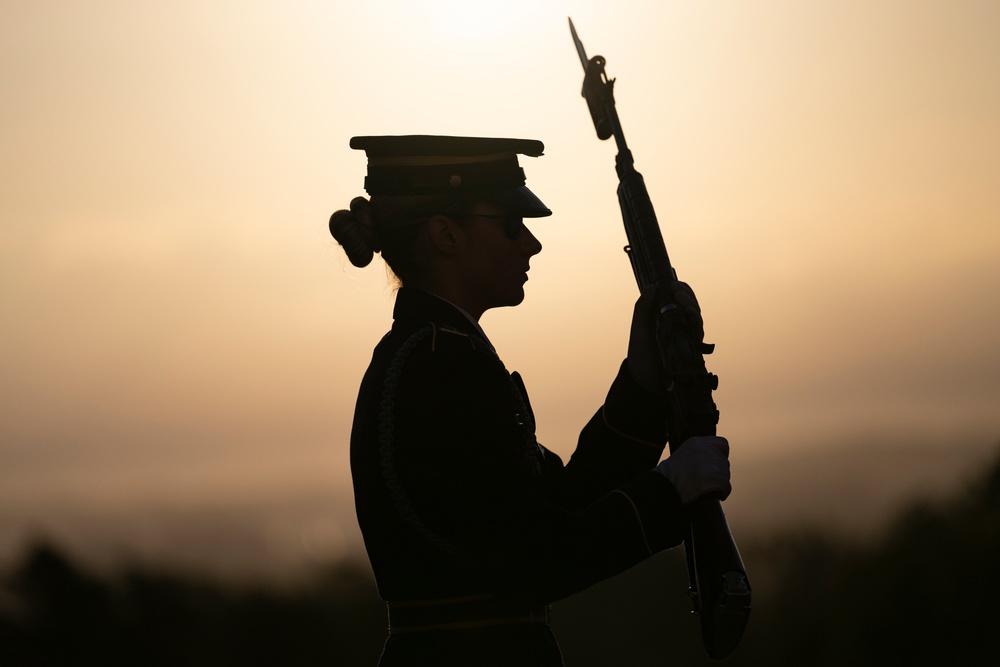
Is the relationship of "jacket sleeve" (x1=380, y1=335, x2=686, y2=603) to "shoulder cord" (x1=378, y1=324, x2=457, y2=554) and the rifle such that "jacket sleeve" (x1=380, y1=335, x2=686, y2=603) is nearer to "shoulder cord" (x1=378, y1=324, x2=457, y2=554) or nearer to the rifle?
"shoulder cord" (x1=378, y1=324, x2=457, y2=554)

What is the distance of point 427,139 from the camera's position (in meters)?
5.61

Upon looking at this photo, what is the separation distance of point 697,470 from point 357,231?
1.86 m

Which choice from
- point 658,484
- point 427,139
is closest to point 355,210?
point 427,139

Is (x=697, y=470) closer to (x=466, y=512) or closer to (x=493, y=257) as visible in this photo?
(x=466, y=512)

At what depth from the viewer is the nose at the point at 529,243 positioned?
5.48 metres

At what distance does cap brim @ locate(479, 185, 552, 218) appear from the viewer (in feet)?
17.9

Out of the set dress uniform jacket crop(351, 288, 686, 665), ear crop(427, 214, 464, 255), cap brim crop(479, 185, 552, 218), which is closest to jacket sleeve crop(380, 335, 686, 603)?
dress uniform jacket crop(351, 288, 686, 665)

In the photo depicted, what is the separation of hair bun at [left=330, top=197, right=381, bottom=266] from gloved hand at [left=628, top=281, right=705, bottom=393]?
135 cm

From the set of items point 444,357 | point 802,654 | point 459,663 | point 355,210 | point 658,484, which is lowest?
point 802,654

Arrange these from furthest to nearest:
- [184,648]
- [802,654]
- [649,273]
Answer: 1. [184,648]
2. [802,654]
3. [649,273]

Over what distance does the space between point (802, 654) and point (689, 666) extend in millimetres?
1519

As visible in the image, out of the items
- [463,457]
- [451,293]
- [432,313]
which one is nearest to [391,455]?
[463,457]

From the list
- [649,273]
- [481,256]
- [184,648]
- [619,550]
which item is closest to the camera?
[619,550]

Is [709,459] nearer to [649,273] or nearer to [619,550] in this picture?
[619,550]
